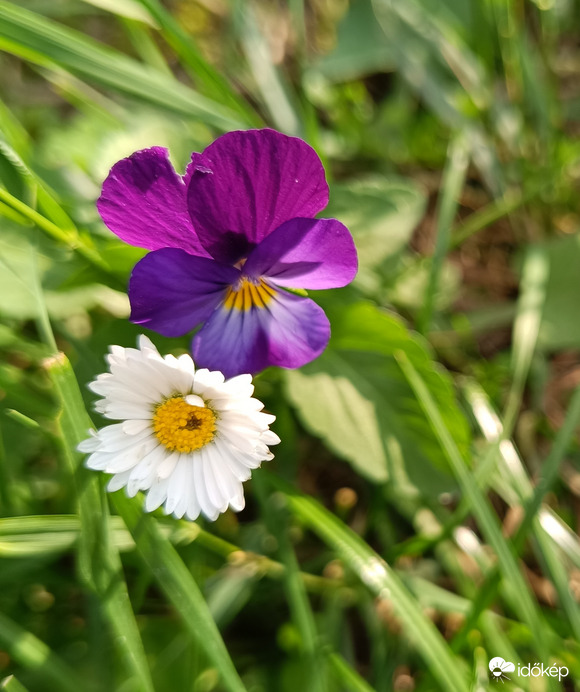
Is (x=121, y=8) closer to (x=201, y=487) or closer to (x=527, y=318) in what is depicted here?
(x=201, y=487)

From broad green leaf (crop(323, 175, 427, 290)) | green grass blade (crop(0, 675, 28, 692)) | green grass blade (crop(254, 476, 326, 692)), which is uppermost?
broad green leaf (crop(323, 175, 427, 290))

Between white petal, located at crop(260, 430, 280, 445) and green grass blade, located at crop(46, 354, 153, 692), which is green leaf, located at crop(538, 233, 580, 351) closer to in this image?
white petal, located at crop(260, 430, 280, 445)

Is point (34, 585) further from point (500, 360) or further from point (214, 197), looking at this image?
point (500, 360)

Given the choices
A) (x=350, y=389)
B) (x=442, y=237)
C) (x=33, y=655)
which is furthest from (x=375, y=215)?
(x=33, y=655)

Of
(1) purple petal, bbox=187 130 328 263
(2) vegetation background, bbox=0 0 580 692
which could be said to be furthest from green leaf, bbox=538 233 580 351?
(1) purple petal, bbox=187 130 328 263

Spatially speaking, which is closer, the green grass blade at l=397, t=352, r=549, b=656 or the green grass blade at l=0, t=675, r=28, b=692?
the green grass blade at l=0, t=675, r=28, b=692

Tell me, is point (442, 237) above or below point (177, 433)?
above

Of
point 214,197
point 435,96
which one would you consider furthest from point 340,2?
point 214,197
